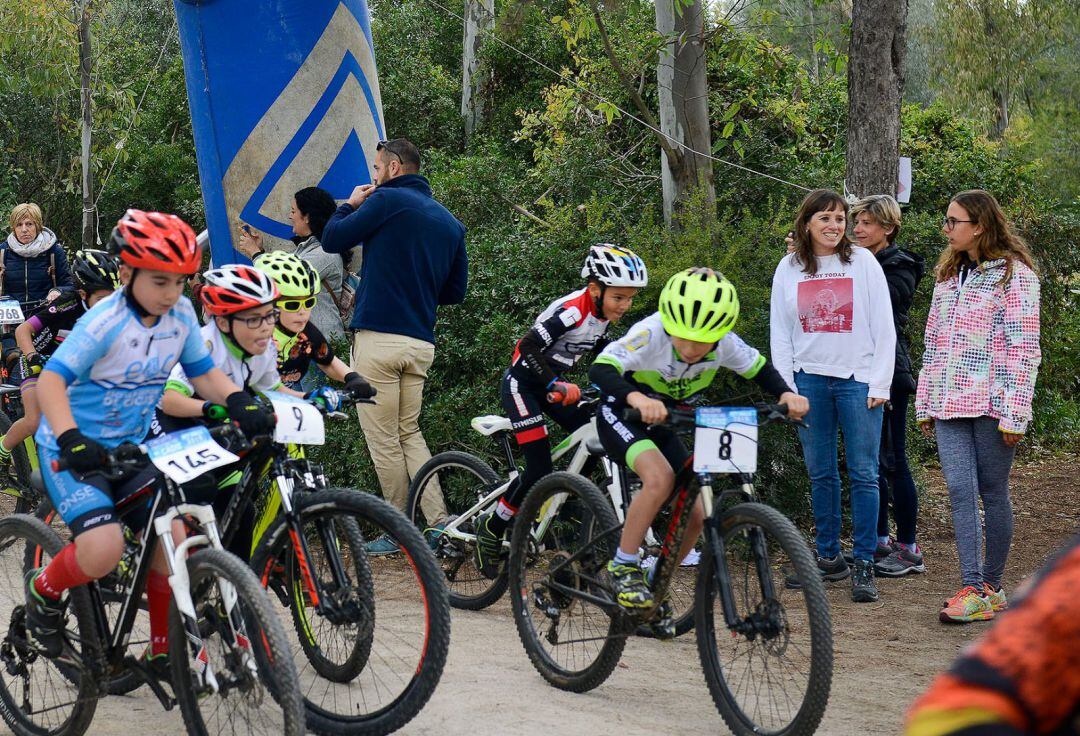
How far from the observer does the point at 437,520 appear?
7223mm

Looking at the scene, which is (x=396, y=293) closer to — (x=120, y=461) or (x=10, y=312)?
(x=120, y=461)

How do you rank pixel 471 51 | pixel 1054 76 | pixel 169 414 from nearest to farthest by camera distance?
1. pixel 169 414
2. pixel 471 51
3. pixel 1054 76

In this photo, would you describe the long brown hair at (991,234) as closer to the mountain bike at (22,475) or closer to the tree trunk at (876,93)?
the tree trunk at (876,93)

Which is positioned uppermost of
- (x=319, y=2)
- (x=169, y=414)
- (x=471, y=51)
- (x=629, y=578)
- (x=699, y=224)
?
(x=471, y=51)

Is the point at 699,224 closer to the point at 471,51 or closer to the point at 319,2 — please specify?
the point at 319,2

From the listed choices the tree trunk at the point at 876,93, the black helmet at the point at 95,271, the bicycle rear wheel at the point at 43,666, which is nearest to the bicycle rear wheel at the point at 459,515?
Result: the black helmet at the point at 95,271

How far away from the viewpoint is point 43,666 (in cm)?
498

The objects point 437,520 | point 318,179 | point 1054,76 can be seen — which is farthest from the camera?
point 1054,76

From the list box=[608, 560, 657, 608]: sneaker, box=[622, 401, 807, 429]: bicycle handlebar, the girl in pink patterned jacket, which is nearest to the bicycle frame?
box=[608, 560, 657, 608]: sneaker

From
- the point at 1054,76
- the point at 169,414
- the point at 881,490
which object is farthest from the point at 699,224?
the point at 1054,76

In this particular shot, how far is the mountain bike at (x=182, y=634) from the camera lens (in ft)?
13.3

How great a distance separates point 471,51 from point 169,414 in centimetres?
1732

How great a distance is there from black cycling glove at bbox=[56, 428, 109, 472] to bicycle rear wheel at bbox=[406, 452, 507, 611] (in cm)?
300

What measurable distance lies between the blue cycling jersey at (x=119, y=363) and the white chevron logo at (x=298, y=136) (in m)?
4.41
